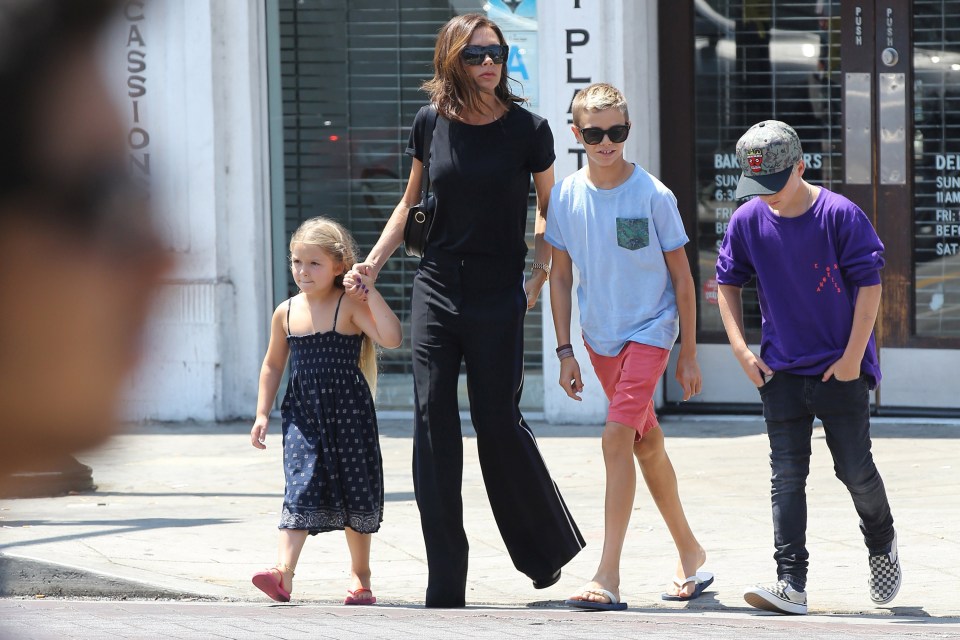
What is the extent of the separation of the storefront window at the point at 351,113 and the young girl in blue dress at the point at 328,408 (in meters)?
4.13

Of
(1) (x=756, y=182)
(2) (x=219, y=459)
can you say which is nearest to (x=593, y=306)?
(1) (x=756, y=182)

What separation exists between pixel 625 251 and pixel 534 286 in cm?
35

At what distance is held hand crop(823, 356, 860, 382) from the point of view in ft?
15.0

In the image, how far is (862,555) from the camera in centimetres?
555

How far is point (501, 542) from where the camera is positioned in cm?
610

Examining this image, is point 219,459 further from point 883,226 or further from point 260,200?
point 883,226

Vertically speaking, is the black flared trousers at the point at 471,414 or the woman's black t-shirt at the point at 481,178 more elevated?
the woman's black t-shirt at the point at 481,178

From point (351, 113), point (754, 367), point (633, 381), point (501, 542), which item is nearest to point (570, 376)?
point (633, 381)

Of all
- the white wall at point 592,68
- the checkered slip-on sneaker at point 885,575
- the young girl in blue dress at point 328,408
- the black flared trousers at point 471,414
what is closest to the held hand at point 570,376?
the black flared trousers at point 471,414

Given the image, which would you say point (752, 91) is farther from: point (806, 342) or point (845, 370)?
point (845, 370)

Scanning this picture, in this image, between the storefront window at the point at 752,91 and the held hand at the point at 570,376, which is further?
the storefront window at the point at 752,91

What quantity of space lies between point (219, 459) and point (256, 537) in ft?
6.97

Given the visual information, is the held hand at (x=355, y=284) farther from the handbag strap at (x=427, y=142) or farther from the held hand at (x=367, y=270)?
the handbag strap at (x=427, y=142)

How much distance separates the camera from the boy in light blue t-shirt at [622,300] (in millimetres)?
4781
